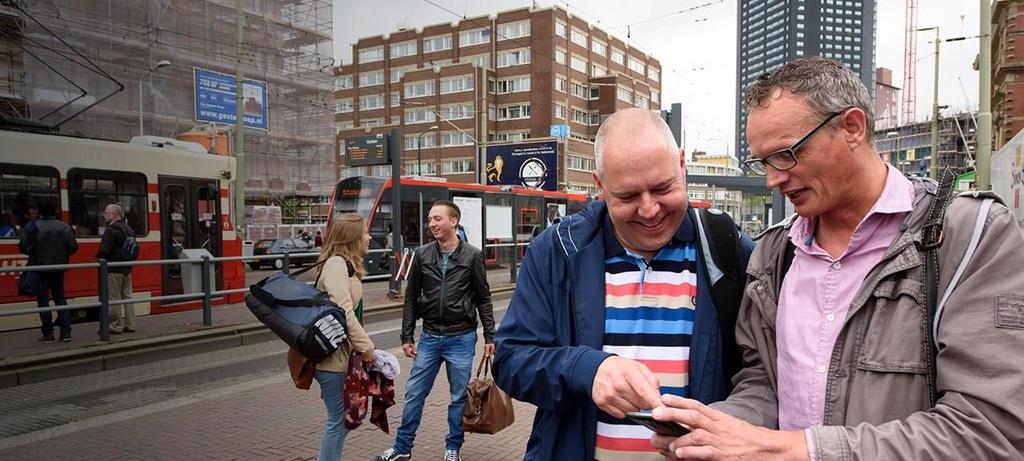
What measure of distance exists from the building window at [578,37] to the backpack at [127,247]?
172ft

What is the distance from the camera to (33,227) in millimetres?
8734

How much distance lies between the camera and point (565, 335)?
1771mm

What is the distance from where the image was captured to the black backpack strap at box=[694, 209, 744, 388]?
5.70 feet

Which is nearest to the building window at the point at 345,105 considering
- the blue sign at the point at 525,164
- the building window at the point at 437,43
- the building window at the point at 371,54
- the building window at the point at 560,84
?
the building window at the point at 371,54

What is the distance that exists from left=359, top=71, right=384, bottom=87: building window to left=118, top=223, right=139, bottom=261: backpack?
59.9m

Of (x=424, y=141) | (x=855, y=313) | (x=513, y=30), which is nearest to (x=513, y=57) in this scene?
(x=513, y=30)

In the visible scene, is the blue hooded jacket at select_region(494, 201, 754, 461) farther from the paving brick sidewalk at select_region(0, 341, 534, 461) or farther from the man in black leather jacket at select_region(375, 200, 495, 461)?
the paving brick sidewalk at select_region(0, 341, 534, 461)

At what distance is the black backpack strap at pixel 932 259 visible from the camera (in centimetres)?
120

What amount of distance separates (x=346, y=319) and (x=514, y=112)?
55924mm

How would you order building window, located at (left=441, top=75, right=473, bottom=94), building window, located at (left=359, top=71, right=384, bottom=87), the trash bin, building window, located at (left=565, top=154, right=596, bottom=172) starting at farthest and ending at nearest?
building window, located at (left=359, top=71, right=384, bottom=87), building window, located at (left=441, top=75, right=473, bottom=94), building window, located at (left=565, top=154, right=596, bottom=172), the trash bin

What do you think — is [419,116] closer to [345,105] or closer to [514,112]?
[514,112]

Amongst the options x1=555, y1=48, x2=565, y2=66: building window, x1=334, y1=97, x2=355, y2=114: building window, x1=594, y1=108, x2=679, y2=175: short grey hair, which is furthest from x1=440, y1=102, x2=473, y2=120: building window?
x1=594, y1=108, x2=679, y2=175: short grey hair

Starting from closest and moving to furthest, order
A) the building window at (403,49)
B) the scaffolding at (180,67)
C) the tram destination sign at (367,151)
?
the tram destination sign at (367,151)
the scaffolding at (180,67)
the building window at (403,49)

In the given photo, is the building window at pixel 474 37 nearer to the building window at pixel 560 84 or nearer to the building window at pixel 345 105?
the building window at pixel 560 84
